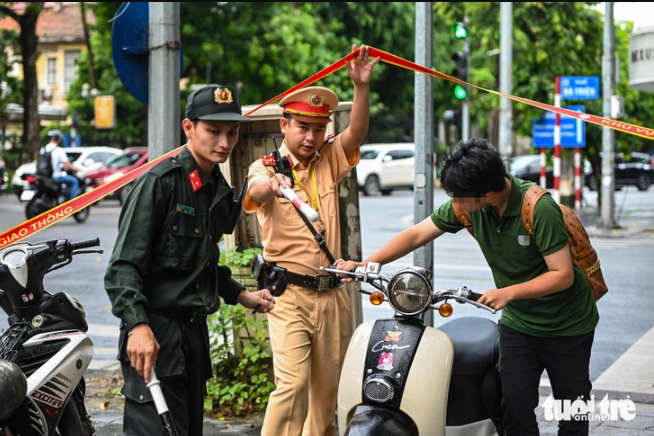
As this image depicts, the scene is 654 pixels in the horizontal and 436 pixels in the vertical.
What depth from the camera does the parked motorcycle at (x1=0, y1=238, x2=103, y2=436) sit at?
13.1 feet

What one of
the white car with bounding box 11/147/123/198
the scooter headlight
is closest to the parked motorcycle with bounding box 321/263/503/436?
the scooter headlight

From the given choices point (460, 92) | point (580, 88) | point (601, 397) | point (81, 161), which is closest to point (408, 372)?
point (601, 397)

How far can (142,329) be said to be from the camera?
311cm

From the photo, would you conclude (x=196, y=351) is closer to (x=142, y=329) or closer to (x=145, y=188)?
(x=142, y=329)

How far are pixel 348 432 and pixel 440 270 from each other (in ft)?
30.0

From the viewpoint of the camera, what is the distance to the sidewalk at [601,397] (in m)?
5.47

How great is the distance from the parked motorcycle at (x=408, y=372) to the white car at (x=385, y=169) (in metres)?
27.4

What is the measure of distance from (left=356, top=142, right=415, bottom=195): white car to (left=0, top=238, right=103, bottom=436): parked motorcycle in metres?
27.1

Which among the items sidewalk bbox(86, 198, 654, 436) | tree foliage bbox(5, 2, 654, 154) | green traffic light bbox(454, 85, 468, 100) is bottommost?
sidewalk bbox(86, 198, 654, 436)

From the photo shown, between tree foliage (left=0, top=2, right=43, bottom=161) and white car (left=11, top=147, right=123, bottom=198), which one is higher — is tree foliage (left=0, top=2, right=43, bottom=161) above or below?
above

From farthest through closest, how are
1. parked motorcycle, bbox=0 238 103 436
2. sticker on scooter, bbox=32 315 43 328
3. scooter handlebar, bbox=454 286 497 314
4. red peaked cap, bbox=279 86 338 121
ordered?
red peaked cap, bbox=279 86 338 121 < sticker on scooter, bbox=32 315 43 328 < parked motorcycle, bbox=0 238 103 436 < scooter handlebar, bbox=454 286 497 314

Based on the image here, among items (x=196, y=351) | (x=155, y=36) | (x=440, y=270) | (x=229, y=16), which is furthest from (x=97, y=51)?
(x=196, y=351)
